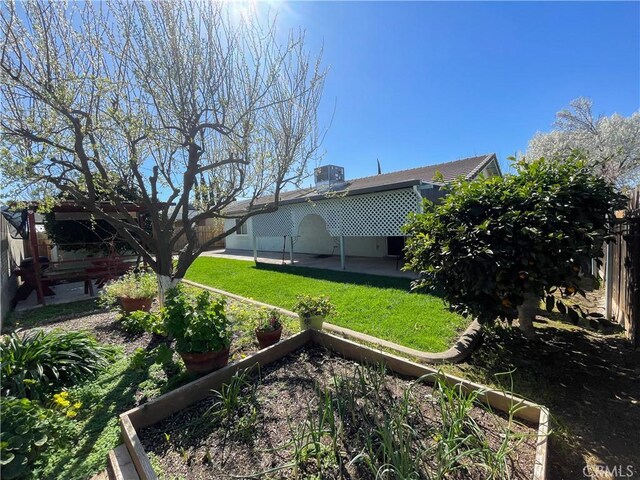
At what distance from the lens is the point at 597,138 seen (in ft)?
61.5

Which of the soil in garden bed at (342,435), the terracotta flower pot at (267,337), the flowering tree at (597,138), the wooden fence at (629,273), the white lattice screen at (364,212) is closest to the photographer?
the soil in garden bed at (342,435)

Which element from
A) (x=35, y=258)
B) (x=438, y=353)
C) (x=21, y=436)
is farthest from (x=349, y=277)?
(x=35, y=258)

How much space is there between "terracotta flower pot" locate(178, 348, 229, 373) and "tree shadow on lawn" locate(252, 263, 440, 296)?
5270 millimetres

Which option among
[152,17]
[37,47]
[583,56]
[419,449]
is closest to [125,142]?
[37,47]

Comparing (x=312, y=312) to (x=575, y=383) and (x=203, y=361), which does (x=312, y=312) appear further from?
(x=575, y=383)

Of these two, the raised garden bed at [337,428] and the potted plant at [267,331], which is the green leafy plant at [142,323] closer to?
the potted plant at [267,331]

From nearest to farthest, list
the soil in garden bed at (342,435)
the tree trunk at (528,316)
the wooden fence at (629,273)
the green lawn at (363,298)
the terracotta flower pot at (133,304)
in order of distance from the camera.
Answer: the soil in garden bed at (342,435) < the wooden fence at (629,273) < the tree trunk at (528,316) < the green lawn at (363,298) < the terracotta flower pot at (133,304)

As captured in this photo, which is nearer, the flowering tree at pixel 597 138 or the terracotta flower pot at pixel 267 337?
the terracotta flower pot at pixel 267 337

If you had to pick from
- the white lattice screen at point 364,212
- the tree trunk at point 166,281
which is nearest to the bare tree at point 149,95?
the tree trunk at point 166,281

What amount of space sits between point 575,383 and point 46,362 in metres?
5.53

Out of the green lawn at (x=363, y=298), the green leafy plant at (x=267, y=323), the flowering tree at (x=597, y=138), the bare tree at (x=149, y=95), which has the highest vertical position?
the flowering tree at (x=597, y=138)

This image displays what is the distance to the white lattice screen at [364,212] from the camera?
898 centimetres

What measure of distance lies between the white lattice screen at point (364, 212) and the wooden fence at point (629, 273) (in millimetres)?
4679

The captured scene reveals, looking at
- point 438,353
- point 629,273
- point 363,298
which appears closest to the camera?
point 438,353
